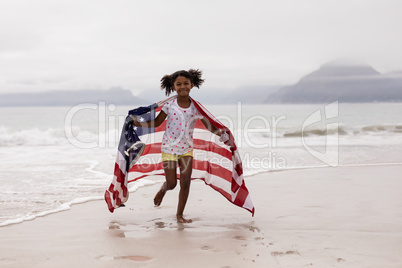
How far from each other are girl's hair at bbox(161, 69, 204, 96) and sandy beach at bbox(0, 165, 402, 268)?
162 centimetres

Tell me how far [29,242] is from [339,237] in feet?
10.0

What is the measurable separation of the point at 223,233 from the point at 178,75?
196 cm

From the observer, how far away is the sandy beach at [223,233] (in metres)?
3.46

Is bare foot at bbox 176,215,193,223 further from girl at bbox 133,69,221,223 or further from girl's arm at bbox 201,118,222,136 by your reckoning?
girl's arm at bbox 201,118,222,136

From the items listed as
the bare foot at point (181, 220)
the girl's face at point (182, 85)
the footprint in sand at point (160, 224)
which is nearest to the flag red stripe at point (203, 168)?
the bare foot at point (181, 220)

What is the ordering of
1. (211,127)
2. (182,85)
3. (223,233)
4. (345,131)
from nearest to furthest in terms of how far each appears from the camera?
(223,233), (182,85), (211,127), (345,131)

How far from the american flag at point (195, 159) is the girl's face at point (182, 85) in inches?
7.7

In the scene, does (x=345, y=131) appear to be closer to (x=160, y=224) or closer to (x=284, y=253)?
(x=160, y=224)

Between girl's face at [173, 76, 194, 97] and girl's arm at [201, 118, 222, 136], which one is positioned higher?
girl's face at [173, 76, 194, 97]

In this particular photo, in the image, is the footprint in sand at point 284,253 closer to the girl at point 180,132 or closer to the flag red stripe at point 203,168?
the girl at point 180,132

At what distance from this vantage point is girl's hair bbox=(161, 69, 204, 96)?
16.3ft

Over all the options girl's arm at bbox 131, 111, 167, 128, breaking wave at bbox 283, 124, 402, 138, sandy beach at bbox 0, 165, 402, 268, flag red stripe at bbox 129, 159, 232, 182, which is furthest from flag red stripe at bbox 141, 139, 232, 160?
breaking wave at bbox 283, 124, 402, 138

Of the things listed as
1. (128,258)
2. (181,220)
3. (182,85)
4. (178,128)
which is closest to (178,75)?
(182,85)

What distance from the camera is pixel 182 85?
16.0ft
